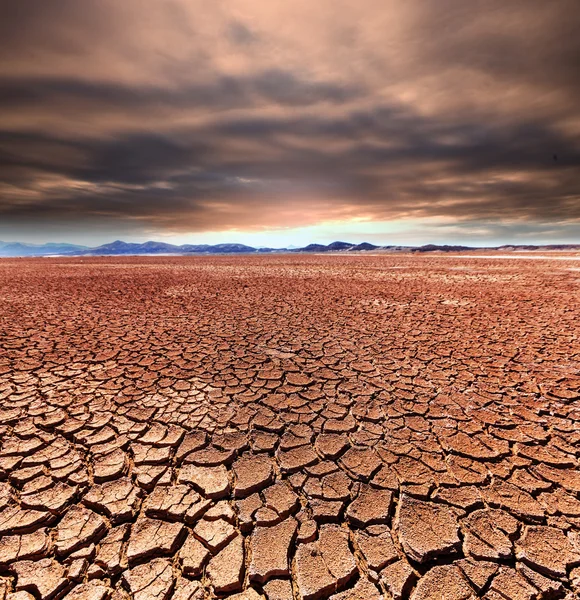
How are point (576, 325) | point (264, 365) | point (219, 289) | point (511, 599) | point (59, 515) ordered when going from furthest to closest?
point (219, 289), point (576, 325), point (264, 365), point (59, 515), point (511, 599)

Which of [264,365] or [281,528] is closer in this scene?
[281,528]

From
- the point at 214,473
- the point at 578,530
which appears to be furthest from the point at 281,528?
the point at 578,530

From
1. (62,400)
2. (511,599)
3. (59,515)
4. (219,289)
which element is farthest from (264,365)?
(219,289)

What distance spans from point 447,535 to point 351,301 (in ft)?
25.2

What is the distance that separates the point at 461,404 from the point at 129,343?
5363mm

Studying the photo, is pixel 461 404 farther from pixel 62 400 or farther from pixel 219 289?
pixel 219 289

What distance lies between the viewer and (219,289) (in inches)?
479

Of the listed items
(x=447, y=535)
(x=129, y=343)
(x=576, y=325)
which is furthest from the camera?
(x=576, y=325)

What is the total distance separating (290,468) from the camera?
2.48 meters

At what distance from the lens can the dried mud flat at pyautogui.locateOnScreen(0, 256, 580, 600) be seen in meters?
1.69

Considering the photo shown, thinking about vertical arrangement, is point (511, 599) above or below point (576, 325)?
below

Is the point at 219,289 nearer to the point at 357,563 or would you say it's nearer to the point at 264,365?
the point at 264,365

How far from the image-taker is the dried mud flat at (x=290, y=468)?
1.69 m

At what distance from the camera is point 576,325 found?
6.32 m
